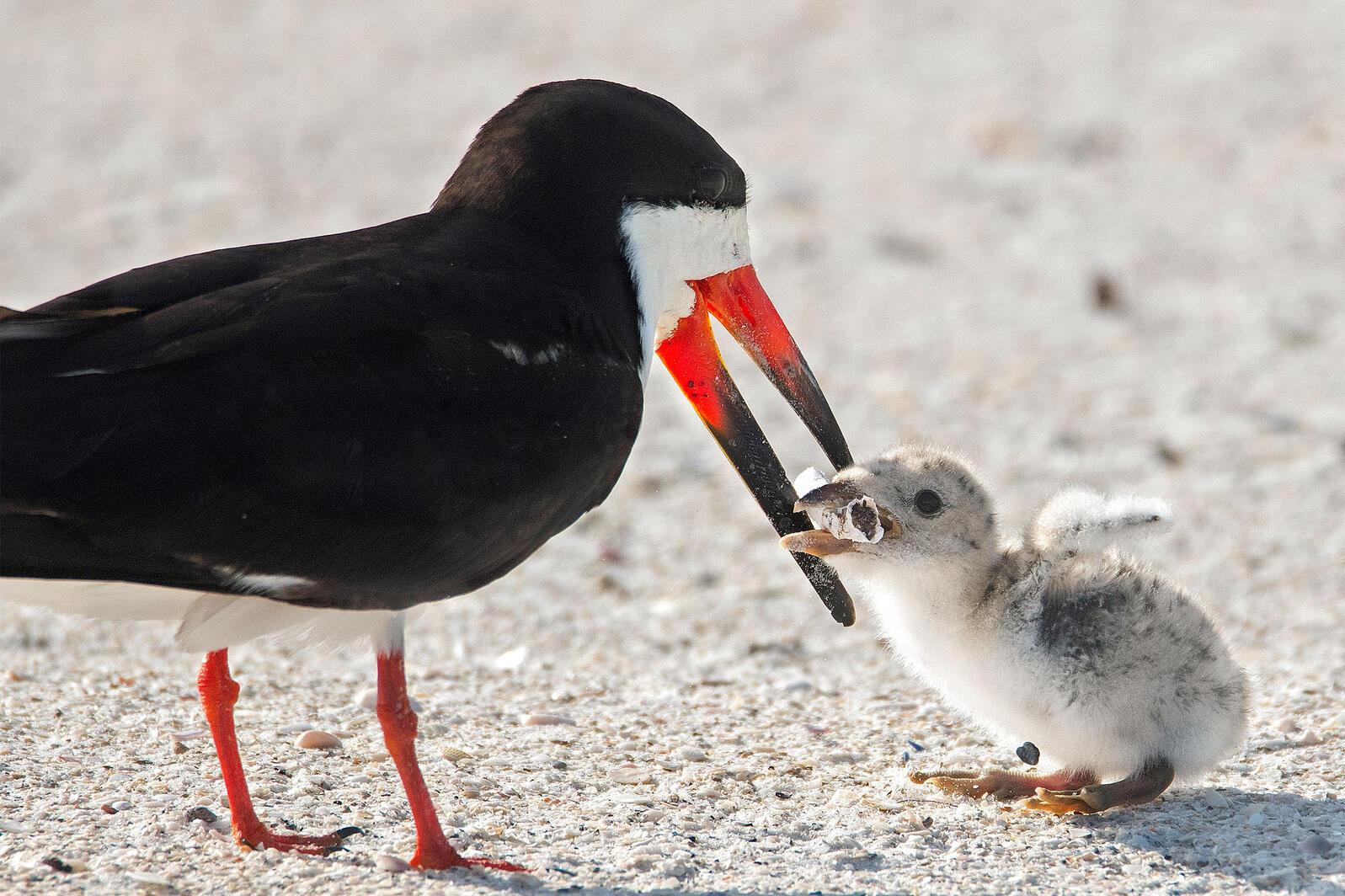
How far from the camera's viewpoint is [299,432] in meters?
3.50

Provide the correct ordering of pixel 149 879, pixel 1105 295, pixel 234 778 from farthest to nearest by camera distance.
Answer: pixel 1105 295 < pixel 234 778 < pixel 149 879

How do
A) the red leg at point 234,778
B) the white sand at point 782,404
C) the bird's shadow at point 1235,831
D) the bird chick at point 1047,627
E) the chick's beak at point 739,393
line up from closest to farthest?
the bird's shadow at point 1235,831
the red leg at point 234,778
the white sand at point 782,404
the bird chick at point 1047,627
the chick's beak at point 739,393

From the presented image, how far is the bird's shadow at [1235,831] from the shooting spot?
12.5 feet

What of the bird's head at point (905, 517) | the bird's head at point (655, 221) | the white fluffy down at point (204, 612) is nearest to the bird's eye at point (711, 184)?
the bird's head at point (655, 221)

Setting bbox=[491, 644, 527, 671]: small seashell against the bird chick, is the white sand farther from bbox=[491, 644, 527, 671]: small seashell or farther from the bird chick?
the bird chick

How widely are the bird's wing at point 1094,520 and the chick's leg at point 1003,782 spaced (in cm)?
A: 64

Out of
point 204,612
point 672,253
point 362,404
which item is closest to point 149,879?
point 204,612

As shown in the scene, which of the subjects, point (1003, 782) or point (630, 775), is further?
point (630, 775)

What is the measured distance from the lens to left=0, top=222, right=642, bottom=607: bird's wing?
11.2 feet

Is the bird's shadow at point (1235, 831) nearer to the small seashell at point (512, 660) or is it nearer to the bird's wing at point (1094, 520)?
the bird's wing at point (1094, 520)

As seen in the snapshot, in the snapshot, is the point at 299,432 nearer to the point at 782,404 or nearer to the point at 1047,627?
the point at 1047,627

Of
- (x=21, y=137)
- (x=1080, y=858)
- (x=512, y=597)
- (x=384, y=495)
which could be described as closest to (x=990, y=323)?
(x=512, y=597)

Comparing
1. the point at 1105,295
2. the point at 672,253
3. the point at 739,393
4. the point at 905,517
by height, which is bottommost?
the point at 905,517

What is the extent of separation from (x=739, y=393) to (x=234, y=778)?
1855 millimetres
